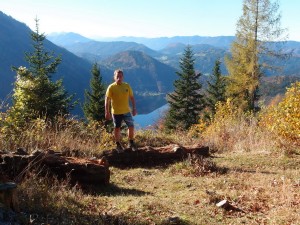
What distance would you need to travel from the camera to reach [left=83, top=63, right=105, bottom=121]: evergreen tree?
32656mm

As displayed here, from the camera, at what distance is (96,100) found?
33.4 metres

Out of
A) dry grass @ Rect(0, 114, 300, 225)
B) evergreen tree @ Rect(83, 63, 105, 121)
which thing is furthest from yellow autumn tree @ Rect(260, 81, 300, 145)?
evergreen tree @ Rect(83, 63, 105, 121)

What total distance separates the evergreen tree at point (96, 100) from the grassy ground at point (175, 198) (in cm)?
2526

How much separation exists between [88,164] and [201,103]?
3707 centimetres

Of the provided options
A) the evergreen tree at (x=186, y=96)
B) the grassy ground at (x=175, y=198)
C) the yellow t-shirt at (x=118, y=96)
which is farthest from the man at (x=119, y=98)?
the evergreen tree at (x=186, y=96)

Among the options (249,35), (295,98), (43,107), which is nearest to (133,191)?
(295,98)

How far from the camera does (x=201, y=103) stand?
4269 cm

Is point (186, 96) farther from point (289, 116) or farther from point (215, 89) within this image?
point (289, 116)

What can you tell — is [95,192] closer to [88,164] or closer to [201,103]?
[88,164]

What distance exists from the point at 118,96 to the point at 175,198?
141 inches

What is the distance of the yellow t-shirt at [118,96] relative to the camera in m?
8.53

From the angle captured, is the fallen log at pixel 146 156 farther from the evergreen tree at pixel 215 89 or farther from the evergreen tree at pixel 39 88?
the evergreen tree at pixel 215 89

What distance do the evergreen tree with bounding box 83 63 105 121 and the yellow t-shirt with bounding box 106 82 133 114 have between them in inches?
926

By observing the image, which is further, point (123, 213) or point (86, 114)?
point (86, 114)
